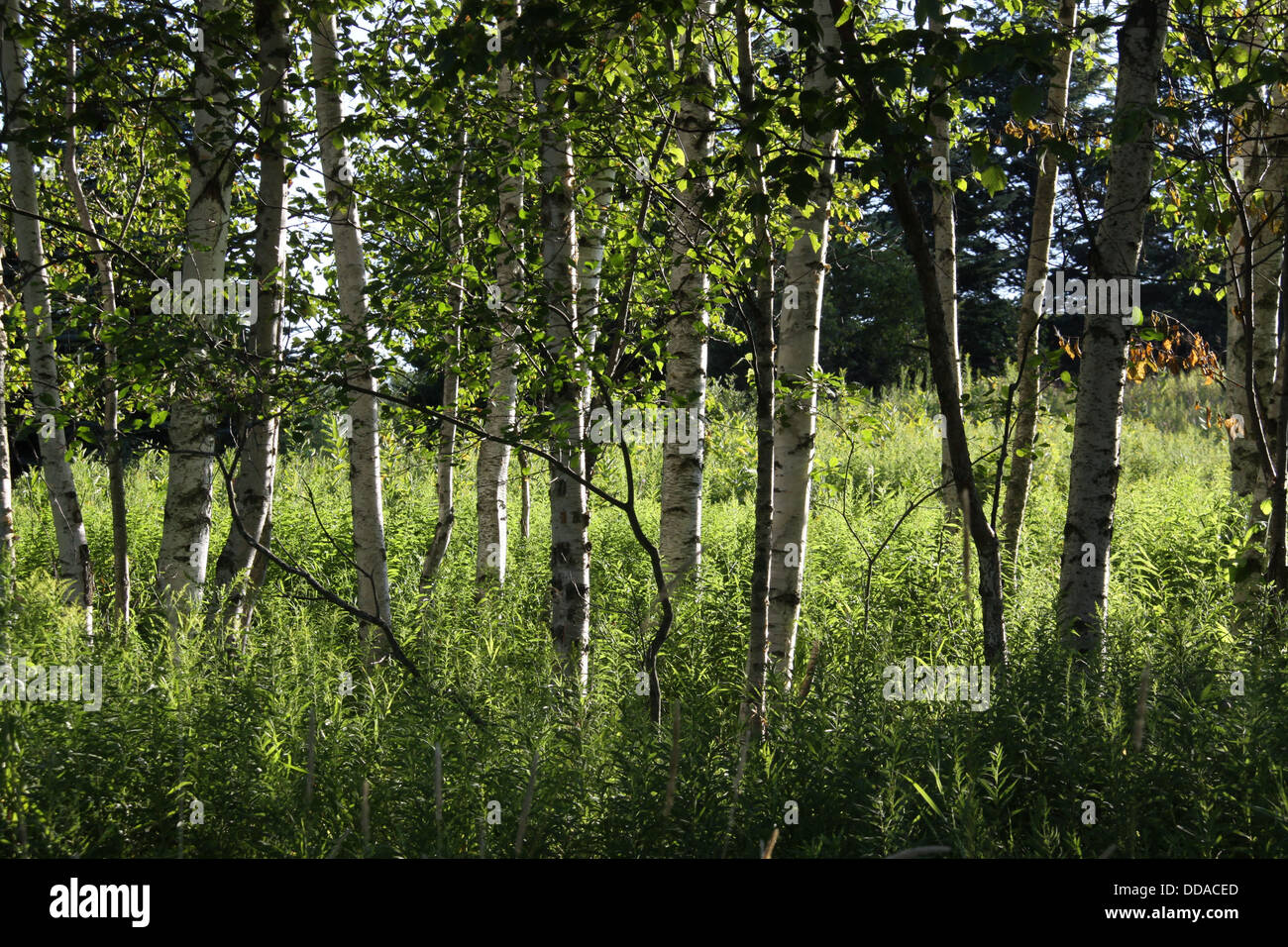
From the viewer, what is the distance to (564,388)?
15.1ft

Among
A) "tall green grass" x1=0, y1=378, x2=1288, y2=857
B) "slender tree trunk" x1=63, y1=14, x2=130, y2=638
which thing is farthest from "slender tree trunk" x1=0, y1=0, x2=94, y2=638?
"tall green grass" x1=0, y1=378, x2=1288, y2=857

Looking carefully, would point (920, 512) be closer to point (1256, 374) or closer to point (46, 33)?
point (1256, 374)

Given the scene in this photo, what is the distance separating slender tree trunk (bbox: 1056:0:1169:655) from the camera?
4223 mm

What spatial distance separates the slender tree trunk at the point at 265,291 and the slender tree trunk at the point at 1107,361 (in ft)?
14.7

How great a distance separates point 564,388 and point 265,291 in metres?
2.38

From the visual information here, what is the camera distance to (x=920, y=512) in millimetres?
10125

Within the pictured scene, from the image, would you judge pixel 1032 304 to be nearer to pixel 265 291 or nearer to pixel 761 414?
pixel 761 414

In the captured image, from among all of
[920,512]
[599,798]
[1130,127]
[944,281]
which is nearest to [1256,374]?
[944,281]

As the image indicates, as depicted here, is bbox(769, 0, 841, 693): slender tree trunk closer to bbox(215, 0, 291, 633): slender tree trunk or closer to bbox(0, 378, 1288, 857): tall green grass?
bbox(0, 378, 1288, 857): tall green grass

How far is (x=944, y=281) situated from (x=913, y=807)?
20.0 feet

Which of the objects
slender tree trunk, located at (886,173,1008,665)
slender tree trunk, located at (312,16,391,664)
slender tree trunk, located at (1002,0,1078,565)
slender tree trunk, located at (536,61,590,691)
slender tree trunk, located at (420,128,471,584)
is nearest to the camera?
slender tree trunk, located at (886,173,1008,665)

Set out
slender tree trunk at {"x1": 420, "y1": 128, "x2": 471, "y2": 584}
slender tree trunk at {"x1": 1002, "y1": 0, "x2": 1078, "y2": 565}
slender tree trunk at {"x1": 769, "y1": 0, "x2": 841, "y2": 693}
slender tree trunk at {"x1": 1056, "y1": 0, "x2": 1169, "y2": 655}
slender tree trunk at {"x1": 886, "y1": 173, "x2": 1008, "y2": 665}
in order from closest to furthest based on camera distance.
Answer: slender tree trunk at {"x1": 886, "y1": 173, "x2": 1008, "y2": 665}, slender tree trunk at {"x1": 1056, "y1": 0, "x2": 1169, "y2": 655}, slender tree trunk at {"x1": 769, "y1": 0, "x2": 841, "y2": 693}, slender tree trunk at {"x1": 420, "y1": 128, "x2": 471, "y2": 584}, slender tree trunk at {"x1": 1002, "y1": 0, "x2": 1078, "y2": 565}

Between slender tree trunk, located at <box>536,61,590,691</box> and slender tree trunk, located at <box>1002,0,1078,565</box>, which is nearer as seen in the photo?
slender tree trunk, located at <box>536,61,590,691</box>

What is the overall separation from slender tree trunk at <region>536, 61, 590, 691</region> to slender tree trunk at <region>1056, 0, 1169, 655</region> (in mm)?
2403
